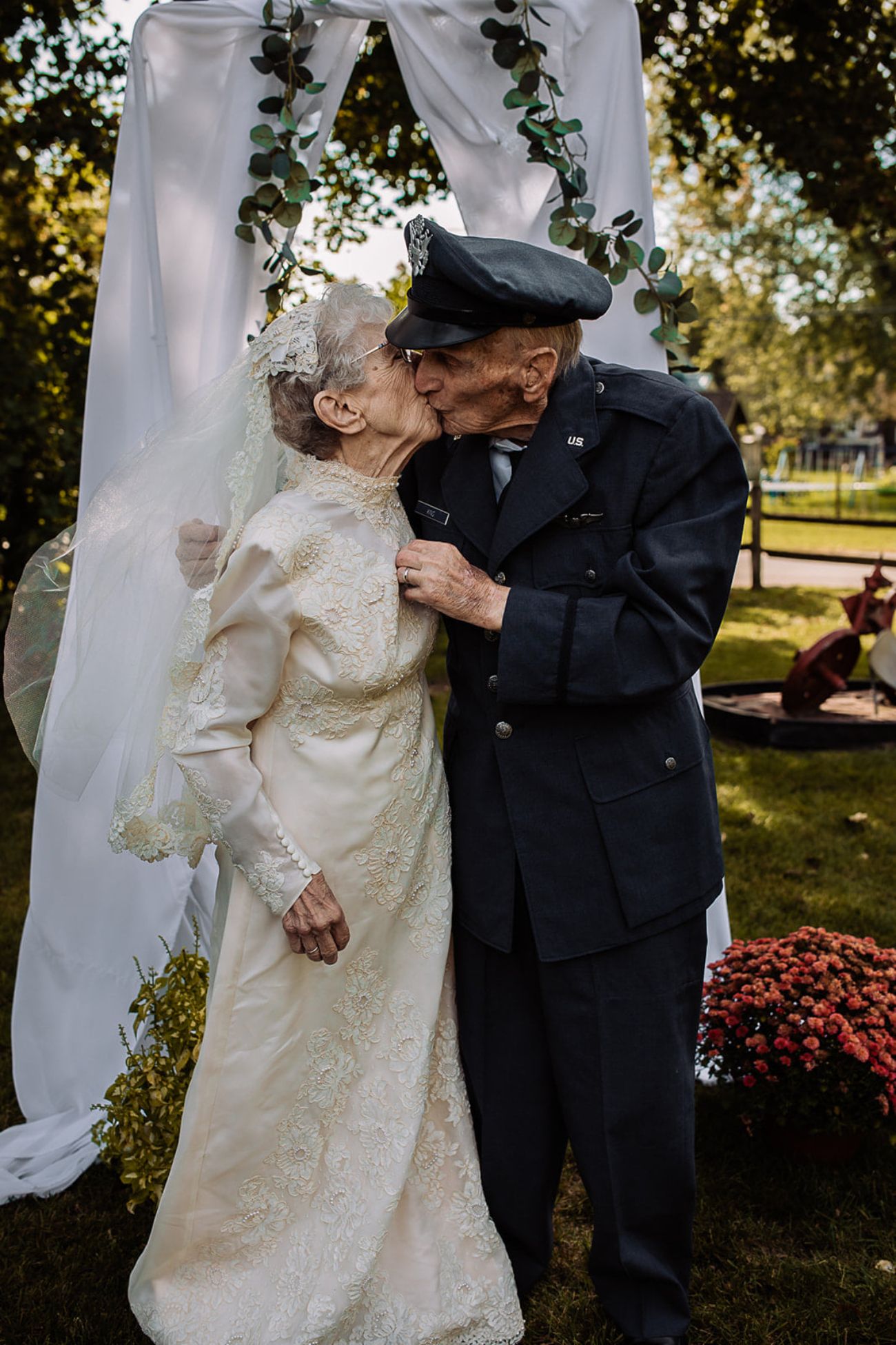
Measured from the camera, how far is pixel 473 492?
2535mm

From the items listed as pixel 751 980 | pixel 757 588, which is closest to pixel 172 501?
pixel 751 980

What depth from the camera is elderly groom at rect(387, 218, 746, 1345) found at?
2332 mm

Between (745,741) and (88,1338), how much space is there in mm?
6029

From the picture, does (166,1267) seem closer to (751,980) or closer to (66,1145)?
(66,1145)

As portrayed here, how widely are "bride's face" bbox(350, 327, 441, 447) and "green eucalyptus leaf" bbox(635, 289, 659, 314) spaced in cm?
124

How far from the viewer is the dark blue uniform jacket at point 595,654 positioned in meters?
2.34

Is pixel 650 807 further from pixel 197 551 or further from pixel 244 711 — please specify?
pixel 197 551

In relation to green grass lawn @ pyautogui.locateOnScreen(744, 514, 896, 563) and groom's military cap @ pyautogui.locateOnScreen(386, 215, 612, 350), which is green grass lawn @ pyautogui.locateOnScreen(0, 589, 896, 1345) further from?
green grass lawn @ pyautogui.locateOnScreen(744, 514, 896, 563)

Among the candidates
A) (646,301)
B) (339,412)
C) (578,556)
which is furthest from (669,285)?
(339,412)

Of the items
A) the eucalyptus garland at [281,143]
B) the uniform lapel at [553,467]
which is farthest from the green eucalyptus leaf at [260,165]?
the uniform lapel at [553,467]

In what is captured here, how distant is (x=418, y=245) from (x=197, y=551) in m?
0.79

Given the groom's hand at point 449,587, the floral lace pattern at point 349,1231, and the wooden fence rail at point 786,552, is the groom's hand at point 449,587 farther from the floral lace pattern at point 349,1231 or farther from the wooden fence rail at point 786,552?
the wooden fence rail at point 786,552

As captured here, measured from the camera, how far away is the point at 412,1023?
8.62 ft

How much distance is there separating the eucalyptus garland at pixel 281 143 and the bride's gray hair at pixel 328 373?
1043 millimetres
